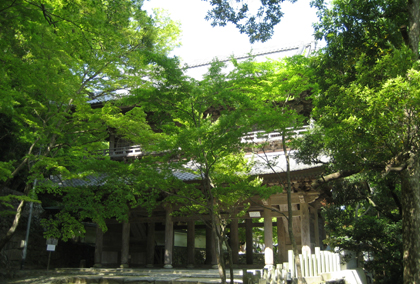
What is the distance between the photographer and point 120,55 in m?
11.3

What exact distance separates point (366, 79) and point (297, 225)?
795 centimetres

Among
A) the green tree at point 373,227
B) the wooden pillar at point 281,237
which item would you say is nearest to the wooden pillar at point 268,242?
the green tree at point 373,227

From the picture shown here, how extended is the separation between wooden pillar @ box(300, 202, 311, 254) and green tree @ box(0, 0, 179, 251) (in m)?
6.54

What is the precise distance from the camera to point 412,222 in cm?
698

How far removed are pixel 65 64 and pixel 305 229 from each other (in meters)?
9.89

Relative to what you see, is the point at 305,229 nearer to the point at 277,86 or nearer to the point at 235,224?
the point at 235,224

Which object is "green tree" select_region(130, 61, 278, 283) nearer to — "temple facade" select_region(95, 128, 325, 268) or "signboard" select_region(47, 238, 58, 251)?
"temple facade" select_region(95, 128, 325, 268)

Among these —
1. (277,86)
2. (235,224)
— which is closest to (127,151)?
(235,224)

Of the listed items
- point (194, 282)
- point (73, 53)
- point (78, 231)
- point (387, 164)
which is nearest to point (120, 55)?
point (73, 53)

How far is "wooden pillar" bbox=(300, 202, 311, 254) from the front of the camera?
11812mm

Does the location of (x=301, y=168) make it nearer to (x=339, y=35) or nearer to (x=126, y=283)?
(x=339, y=35)

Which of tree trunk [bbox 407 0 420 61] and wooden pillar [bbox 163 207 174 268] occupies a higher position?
tree trunk [bbox 407 0 420 61]

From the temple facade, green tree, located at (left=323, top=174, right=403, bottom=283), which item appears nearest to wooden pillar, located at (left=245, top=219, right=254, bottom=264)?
the temple facade

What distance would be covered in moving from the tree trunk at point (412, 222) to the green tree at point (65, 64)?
20.6 feet
